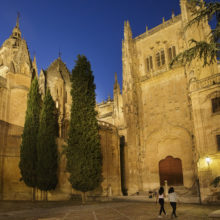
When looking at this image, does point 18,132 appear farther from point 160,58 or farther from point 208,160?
point 160,58

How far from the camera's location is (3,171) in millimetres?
15375

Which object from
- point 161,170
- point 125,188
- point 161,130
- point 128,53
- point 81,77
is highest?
point 128,53

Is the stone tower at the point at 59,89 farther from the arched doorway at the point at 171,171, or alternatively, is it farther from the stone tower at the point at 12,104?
the arched doorway at the point at 171,171

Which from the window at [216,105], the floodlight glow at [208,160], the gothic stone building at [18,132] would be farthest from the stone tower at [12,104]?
the window at [216,105]

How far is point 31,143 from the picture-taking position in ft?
51.2

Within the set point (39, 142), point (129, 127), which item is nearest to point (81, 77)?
point (39, 142)

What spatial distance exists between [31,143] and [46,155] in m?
1.26

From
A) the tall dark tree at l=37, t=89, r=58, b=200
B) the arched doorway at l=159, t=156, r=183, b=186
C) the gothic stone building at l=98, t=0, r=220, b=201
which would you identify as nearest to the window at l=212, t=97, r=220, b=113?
the gothic stone building at l=98, t=0, r=220, b=201

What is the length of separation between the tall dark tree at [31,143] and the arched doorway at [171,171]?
572 inches

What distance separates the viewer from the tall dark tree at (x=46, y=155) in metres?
14.9

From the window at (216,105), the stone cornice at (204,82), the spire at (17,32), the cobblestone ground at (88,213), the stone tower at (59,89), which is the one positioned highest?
the spire at (17,32)

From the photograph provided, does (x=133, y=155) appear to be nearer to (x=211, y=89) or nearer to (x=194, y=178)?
(x=194, y=178)

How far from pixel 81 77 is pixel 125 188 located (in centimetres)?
1519

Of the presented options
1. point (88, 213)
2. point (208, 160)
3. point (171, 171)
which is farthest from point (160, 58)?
point (88, 213)
